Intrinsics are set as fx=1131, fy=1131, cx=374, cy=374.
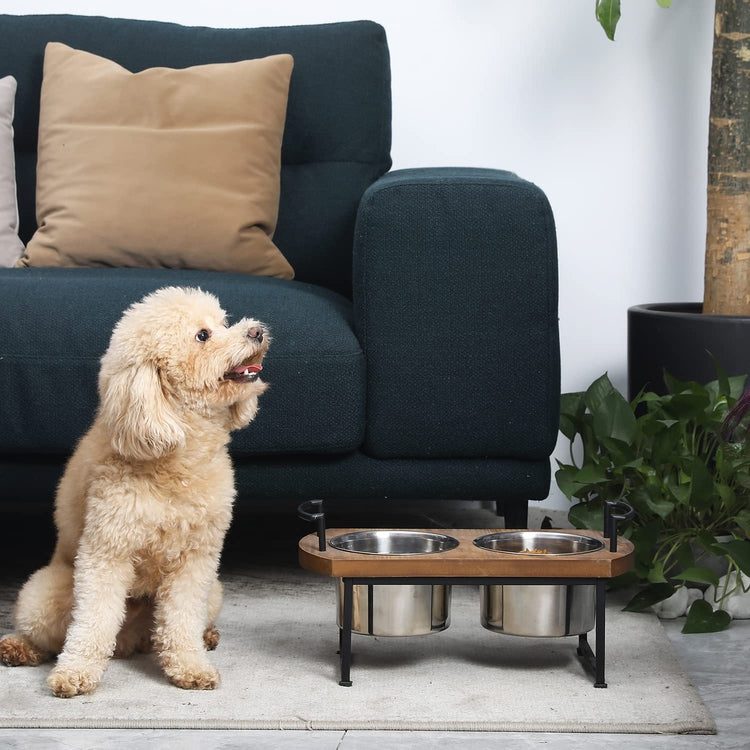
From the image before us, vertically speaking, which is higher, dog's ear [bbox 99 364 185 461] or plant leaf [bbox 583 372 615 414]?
dog's ear [bbox 99 364 185 461]

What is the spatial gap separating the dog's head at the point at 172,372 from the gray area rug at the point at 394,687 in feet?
1.09

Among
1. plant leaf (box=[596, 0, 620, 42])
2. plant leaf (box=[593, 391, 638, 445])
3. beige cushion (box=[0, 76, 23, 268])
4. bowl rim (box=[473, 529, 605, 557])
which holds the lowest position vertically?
bowl rim (box=[473, 529, 605, 557])

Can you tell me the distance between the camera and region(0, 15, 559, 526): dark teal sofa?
1806 mm

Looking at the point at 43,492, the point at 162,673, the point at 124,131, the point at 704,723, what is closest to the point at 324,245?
the point at 124,131

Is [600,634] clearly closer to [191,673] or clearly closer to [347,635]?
[347,635]

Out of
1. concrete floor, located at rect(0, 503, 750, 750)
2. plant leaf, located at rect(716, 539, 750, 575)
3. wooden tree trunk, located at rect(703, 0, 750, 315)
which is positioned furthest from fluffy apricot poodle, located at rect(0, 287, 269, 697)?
wooden tree trunk, located at rect(703, 0, 750, 315)

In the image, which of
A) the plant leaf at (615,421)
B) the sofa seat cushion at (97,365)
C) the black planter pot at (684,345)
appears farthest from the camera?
the black planter pot at (684,345)

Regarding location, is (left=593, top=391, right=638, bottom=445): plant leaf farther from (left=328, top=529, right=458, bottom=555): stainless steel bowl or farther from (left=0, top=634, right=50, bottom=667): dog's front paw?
(left=0, top=634, right=50, bottom=667): dog's front paw

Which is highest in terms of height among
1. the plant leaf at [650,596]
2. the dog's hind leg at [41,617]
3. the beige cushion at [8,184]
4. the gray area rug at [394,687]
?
the beige cushion at [8,184]

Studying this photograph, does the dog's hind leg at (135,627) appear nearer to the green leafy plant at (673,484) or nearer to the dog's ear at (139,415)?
the dog's ear at (139,415)

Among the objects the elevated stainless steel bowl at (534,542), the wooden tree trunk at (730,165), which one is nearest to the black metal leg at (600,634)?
the elevated stainless steel bowl at (534,542)

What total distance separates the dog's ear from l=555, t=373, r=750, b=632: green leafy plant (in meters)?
0.82

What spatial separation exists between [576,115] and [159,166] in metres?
1.08

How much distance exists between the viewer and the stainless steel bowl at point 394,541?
5.48 feet
